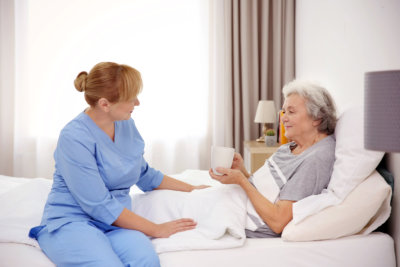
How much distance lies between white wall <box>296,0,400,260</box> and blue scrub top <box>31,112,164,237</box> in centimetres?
104

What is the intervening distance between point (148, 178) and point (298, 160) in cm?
68

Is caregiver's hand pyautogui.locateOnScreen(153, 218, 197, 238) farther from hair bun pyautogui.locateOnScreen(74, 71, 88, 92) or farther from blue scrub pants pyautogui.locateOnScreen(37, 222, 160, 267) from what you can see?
hair bun pyautogui.locateOnScreen(74, 71, 88, 92)

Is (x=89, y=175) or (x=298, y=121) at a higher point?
(x=298, y=121)

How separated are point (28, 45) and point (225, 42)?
1.90 m

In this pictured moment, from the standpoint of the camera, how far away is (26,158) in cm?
421

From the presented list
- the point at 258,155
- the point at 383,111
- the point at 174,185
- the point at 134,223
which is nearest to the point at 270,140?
the point at 258,155

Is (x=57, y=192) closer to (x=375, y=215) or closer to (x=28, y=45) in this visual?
(x=375, y=215)

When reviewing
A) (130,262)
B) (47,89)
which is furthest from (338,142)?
(47,89)

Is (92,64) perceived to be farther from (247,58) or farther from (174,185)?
(174,185)

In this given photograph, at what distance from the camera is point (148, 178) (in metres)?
1.97

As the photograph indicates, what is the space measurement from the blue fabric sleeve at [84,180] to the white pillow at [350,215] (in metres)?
0.66

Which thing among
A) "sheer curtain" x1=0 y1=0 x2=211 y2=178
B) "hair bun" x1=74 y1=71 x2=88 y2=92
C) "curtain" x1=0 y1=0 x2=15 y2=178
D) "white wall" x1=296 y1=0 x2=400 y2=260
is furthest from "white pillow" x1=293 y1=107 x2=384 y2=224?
"curtain" x1=0 y1=0 x2=15 y2=178

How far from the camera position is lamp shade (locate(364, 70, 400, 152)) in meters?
0.97

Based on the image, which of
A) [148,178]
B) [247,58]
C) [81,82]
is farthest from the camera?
[247,58]
